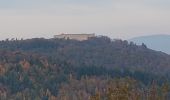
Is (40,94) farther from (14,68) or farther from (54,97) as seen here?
(14,68)

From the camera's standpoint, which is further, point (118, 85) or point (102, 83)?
point (102, 83)

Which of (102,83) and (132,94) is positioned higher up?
(132,94)

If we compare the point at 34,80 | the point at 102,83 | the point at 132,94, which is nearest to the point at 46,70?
the point at 34,80

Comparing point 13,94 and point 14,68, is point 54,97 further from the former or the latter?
point 14,68

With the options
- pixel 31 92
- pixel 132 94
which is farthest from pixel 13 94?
pixel 132 94

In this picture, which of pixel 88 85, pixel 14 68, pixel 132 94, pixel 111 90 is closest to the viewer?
pixel 111 90

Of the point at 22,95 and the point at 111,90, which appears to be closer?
the point at 111,90

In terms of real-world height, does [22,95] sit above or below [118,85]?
below

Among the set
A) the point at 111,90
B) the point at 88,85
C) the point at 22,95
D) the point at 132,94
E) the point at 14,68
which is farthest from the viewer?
the point at 14,68

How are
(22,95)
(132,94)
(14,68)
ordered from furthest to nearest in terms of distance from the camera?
(14,68)
(22,95)
(132,94)
